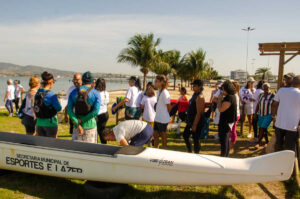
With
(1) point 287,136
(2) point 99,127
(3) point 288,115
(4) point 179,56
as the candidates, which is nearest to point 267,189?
(1) point 287,136

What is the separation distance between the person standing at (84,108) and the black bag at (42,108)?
1.85 feet

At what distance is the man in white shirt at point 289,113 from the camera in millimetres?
3811

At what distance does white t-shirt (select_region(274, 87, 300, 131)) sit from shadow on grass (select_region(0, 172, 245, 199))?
1593 millimetres

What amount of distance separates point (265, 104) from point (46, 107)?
526 cm

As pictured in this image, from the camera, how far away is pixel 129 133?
11.5 feet

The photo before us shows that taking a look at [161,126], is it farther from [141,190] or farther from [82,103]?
[82,103]

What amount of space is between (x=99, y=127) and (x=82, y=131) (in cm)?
149

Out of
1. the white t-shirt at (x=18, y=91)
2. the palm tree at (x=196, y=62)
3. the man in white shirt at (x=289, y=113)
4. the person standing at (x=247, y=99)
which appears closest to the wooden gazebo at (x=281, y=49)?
the person standing at (x=247, y=99)

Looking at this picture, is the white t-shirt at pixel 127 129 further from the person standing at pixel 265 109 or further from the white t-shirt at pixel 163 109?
the person standing at pixel 265 109

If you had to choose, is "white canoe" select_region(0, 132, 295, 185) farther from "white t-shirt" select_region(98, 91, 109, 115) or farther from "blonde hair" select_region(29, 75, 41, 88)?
"white t-shirt" select_region(98, 91, 109, 115)

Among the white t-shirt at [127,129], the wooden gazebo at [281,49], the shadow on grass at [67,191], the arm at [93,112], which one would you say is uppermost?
the wooden gazebo at [281,49]

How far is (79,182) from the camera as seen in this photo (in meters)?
3.86

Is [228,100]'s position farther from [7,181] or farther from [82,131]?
[7,181]

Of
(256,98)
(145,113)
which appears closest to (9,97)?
(145,113)
